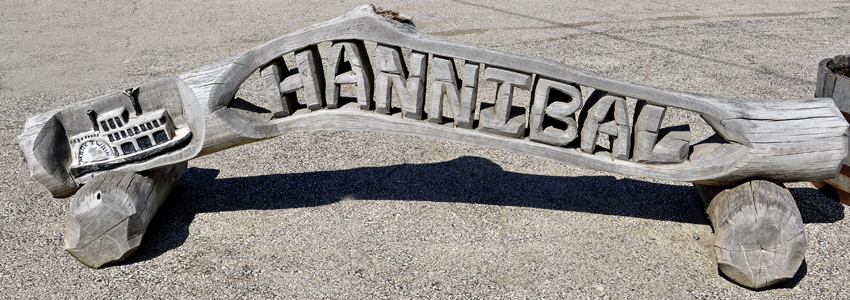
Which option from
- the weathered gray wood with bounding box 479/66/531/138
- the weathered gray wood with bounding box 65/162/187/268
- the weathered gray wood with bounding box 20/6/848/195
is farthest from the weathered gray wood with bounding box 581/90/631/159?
the weathered gray wood with bounding box 65/162/187/268

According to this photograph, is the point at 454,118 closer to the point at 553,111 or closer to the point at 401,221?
the point at 553,111

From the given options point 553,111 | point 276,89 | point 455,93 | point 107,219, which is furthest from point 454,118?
point 107,219

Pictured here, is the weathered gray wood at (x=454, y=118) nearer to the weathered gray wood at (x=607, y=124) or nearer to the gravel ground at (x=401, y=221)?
the weathered gray wood at (x=607, y=124)

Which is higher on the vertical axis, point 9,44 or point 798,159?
point 798,159

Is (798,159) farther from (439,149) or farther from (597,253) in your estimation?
(439,149)

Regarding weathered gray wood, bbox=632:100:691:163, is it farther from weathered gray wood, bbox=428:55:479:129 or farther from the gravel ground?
weathered gray wood, bbox=428:55:479:129

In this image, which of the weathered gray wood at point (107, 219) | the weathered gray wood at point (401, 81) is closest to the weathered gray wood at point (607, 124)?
the weathered gray wood at point (401, 81)

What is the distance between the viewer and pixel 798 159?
2951mm

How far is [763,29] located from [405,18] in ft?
18.7

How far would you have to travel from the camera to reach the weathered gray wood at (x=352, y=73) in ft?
10.2

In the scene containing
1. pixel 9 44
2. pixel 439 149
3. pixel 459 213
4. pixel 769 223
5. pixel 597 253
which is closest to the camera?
pixel 769 223

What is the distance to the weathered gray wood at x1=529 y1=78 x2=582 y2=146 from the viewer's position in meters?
3.04

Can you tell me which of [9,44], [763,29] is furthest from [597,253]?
[9,44]

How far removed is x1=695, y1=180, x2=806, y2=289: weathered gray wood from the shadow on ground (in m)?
0.66
